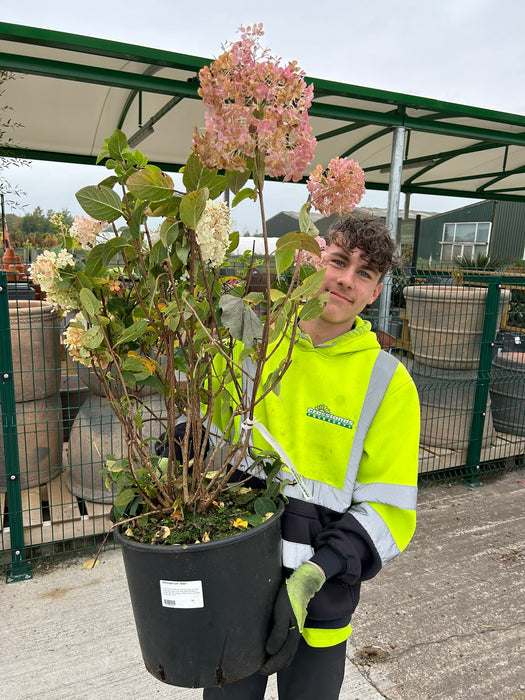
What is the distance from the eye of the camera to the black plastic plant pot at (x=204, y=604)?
928 mm

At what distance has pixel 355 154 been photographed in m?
7.53

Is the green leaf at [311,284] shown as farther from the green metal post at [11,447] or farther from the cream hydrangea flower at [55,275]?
the green metal post at [11,447]

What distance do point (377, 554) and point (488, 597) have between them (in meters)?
2.05

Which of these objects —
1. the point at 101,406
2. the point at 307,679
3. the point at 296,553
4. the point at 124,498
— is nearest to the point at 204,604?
the point at 124,498

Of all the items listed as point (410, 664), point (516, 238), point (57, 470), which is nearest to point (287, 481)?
point (410, 664)

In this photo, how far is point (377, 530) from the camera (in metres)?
1.20

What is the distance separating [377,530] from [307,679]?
49 cm

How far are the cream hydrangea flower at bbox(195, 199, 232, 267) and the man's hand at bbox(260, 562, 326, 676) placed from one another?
65cm

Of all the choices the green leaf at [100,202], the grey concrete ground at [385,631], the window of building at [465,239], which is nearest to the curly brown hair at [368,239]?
the green leaf at [100,202]

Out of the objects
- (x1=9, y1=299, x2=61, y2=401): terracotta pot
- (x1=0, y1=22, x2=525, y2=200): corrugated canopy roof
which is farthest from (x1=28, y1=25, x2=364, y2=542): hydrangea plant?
(x1=0, y1=22, x2=525, y2=200): corrugated canopy roof

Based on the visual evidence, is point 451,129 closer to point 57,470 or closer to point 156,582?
point 57,470

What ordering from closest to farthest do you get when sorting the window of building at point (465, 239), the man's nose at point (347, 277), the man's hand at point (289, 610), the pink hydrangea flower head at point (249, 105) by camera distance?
the pink hydrangea flower head at point (249, 105), the man's hand at point (289, 610), the man's nose at point (347, 277), the window of building at point (465, 239)

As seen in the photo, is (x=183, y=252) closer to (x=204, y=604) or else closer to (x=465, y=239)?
(x=204, y=604)

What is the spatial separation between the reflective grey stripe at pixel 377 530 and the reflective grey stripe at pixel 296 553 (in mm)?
149
